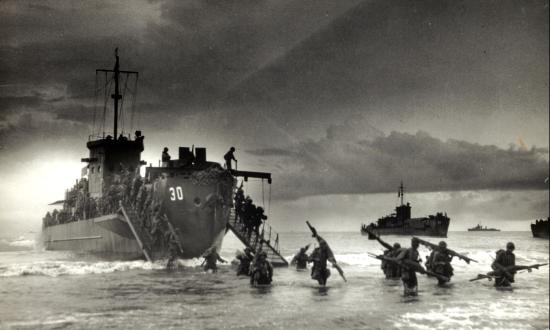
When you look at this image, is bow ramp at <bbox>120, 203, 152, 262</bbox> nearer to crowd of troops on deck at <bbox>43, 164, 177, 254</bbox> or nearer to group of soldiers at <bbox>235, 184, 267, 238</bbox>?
crowd of troops on deck at <bbox>43, 164, 177, 254</bbox>

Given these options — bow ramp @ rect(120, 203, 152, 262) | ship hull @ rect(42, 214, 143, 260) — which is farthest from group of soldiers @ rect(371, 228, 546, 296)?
ship hull @ rect(42, 214, 143, 260)

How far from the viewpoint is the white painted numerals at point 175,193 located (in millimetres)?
22656

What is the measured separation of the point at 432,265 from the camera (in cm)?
1716

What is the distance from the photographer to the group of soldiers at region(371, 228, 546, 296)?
13.5 m

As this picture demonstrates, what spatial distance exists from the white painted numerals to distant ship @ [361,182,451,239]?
55.7m

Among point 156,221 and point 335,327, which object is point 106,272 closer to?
point 156,221

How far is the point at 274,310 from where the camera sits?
1145cm

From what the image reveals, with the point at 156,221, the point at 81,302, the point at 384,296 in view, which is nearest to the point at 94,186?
the point at 156,221

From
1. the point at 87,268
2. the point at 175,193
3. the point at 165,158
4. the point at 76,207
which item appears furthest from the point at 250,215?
the point at 76,207

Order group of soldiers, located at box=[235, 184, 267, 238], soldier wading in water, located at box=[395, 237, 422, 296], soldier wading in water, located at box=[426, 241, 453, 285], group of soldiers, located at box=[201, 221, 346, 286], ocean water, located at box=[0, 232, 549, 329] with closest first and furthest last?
ocean water, located at box=[0, 232, 549, 329] → soldier wading in water, located at box=[395, 237, 422, 296] → group of soldiers, located at box=[201, 221, 346, 286] → soldier wading in water, located at box=[426, 241, 453, 285] → group of soldiers, located at box=[235, 184, 267, 238]

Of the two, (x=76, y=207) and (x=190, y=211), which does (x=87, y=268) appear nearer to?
(x=190, y=211)

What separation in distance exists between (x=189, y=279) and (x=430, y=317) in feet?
31.3

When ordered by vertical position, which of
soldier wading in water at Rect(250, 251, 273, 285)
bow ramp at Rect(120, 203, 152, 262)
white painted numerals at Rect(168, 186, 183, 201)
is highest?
white painted numerals at Rect(168, 186, 183, 201)

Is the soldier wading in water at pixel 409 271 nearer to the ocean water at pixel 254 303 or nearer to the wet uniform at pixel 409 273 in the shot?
the wet uniform at pixel 409 273
